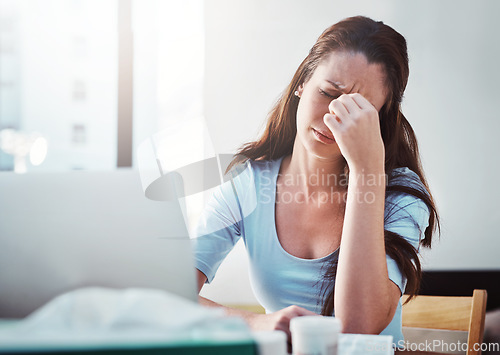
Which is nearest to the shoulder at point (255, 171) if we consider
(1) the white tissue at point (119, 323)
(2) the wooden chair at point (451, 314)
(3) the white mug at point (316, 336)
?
(2) the wooden chair at point (451, 314)

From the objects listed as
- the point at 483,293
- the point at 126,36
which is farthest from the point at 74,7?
the point at 483,293

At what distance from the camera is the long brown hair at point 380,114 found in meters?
1.49

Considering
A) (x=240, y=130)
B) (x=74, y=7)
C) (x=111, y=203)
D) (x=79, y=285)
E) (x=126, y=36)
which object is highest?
(x=74, y=7)

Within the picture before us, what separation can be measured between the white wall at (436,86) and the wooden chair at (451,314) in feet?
1.32

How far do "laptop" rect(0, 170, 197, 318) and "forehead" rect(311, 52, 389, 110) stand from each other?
820 mm

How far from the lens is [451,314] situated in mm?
1305

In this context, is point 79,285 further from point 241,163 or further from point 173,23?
point 173,23

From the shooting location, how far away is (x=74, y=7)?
230cm

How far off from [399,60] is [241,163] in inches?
24.1

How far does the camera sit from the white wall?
1751 millimetres

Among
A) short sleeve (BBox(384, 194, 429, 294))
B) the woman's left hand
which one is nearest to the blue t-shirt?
short sleeve (BBox(384, 194, 429, 294))

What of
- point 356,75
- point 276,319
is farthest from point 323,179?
point 276,319

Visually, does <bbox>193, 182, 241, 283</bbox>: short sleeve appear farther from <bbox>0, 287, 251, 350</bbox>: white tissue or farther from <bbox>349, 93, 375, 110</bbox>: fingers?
<bbox>0, 287, 251, 350</bbox>: white tissue
